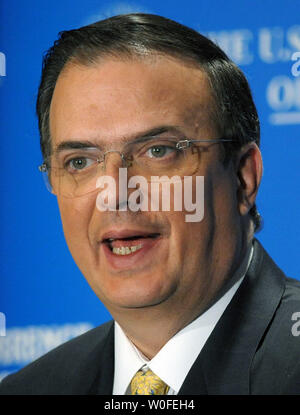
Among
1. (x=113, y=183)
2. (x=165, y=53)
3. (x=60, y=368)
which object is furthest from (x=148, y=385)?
(x=165, y=53)

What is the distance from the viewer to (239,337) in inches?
62.9

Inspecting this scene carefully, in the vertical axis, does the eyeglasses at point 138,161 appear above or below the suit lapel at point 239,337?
above

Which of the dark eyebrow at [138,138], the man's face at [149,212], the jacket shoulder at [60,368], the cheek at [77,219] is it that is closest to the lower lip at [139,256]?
the man's face at [149,212]

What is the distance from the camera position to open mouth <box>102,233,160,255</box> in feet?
5.22

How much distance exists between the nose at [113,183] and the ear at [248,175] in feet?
1.00

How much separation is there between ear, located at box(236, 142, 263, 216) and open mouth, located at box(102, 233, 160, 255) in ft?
0.83

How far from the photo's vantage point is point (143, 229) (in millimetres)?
1578

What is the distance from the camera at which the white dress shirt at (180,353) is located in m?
1.64

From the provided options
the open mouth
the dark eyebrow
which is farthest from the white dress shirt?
the dark eyebrow

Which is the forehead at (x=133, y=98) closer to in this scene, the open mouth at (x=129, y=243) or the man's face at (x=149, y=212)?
the man's face at (x=149, y=212)

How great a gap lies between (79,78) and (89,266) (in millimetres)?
425

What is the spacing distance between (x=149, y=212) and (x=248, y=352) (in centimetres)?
36

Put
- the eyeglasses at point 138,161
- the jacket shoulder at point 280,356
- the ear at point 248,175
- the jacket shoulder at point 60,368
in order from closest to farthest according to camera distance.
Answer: the jacket shoulder at point 280,356
the eyeglasses at point 138,161
the ear at point 248,175
the jacket shoulder at point 60,368

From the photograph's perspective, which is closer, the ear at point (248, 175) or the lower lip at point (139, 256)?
the lower lip at point (139, 256)
